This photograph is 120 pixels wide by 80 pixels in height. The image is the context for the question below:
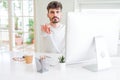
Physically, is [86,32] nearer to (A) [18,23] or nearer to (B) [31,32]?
(B) [31,32]

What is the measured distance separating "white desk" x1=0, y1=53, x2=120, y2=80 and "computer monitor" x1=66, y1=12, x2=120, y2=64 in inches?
4.2

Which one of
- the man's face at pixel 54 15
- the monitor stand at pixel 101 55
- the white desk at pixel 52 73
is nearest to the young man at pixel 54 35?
the man's face at pixel 54 15

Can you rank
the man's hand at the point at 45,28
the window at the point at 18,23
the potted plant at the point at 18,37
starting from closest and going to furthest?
the man's hand at the point at 45,28, the window at the point at 18,23, the potted plant at the point at 18,37

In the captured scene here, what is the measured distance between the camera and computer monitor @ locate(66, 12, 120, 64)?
149 cm

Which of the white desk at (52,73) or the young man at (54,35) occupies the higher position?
the young man at (54,35)

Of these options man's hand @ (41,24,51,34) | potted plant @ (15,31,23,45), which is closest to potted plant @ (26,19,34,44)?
potted plant @ (15,31,23,45)

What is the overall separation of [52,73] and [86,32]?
39cm

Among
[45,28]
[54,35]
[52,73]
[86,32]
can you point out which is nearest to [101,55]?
[86,32]

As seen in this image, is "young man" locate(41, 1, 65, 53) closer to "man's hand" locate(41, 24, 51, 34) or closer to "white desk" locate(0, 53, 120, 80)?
"man's hand" locate(41, 24, 51, 34)

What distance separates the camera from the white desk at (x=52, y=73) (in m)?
1.40

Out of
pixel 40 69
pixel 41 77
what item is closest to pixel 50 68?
pixel 40 69

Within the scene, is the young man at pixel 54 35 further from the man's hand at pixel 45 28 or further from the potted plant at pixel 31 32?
the potted plant at pixel 31 32

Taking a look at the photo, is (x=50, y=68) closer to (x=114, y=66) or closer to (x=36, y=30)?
(x=114, y=66)

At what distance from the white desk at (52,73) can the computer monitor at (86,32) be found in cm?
11
